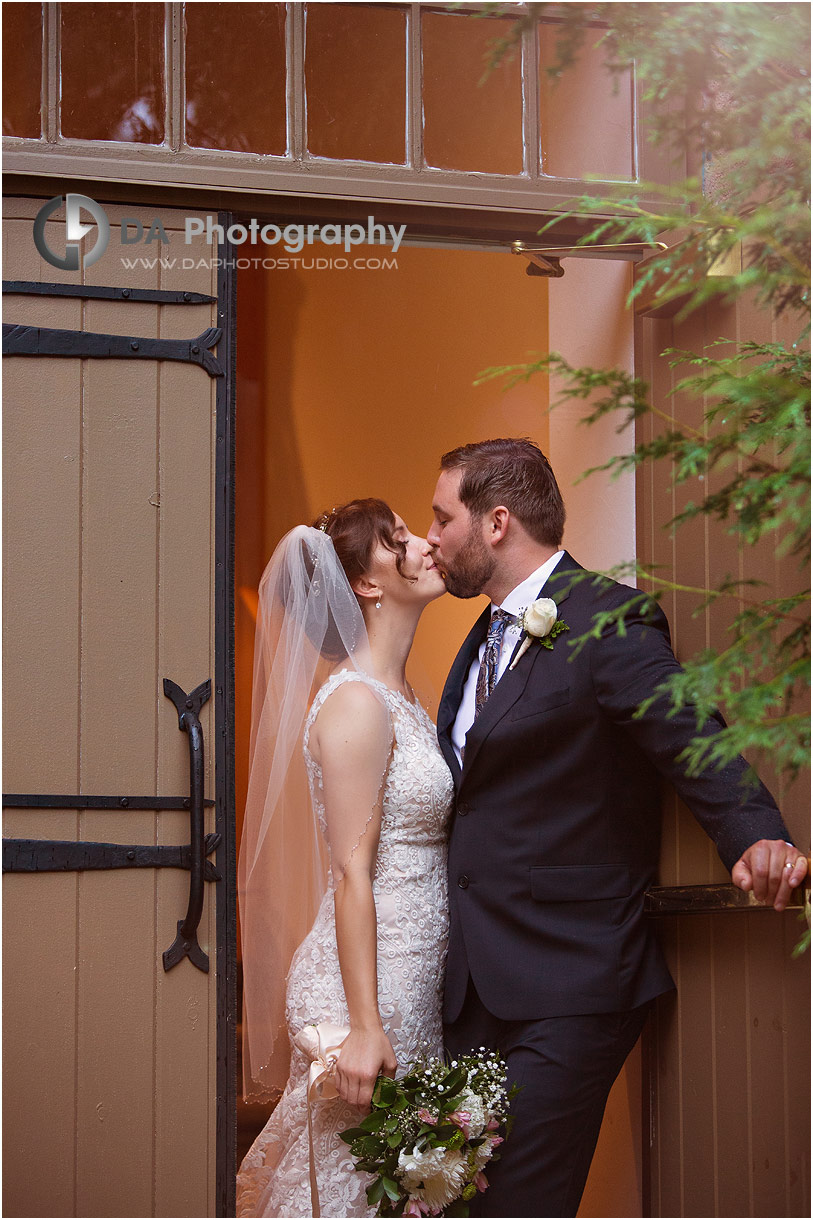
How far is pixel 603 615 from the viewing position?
1292mm

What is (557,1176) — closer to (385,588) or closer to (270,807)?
(270,807)

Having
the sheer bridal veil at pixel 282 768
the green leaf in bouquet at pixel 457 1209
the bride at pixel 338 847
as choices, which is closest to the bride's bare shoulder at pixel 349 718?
the bride at pixel 338 847

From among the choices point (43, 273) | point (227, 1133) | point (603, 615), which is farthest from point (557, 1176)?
point (43, 273)

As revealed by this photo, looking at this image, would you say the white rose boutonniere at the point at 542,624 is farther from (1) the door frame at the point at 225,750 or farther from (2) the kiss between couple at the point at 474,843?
(1) the door frame at the point at 225,750

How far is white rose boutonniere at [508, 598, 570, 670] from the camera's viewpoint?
2311mm

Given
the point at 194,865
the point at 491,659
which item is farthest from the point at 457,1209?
the point at 491,659

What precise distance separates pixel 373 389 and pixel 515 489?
249 centimetres

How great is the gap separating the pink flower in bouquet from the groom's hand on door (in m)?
0.66

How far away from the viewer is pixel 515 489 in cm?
256

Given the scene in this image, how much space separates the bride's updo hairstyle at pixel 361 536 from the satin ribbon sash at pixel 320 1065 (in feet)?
3.35

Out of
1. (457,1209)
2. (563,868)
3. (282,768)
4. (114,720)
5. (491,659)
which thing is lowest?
(457,1209)

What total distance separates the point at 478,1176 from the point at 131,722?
3.74 ft

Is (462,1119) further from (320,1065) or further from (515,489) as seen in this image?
(515,489)

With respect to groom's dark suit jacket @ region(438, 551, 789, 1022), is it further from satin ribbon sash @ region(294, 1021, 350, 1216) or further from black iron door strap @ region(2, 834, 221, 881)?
black iron door strap @ region(2, 834, 221, 881)
